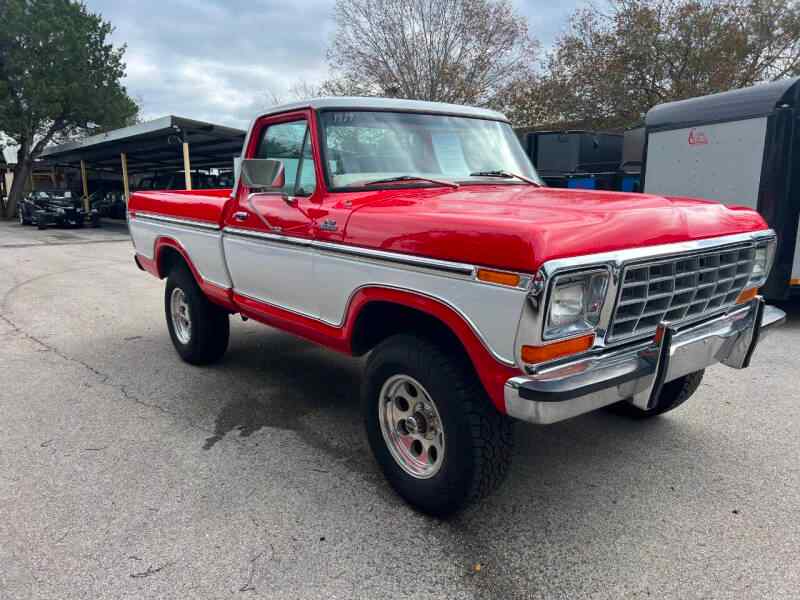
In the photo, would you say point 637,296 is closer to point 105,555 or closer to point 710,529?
point 710,529

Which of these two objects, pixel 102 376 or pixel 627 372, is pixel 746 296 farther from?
pixel 102 376

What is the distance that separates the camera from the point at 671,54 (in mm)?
17359

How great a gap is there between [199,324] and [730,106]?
6.46 meters

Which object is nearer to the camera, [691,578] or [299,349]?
[691,578]

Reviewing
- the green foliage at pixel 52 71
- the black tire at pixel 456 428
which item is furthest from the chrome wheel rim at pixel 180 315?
the green foliage at pixel 52 71

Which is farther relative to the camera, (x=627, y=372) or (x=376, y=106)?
(x=376, y=106)

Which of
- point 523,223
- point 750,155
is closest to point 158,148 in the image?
point 750,155

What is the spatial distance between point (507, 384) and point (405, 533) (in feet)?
3.25

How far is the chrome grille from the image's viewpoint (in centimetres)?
254

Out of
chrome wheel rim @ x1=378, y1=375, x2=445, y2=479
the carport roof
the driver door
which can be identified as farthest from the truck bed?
the carport roof

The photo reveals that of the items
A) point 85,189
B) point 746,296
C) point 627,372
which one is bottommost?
point 627,372

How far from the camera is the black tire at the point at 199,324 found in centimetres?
499

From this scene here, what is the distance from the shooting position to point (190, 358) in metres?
5.26

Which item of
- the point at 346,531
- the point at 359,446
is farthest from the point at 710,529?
the point at 359,446
